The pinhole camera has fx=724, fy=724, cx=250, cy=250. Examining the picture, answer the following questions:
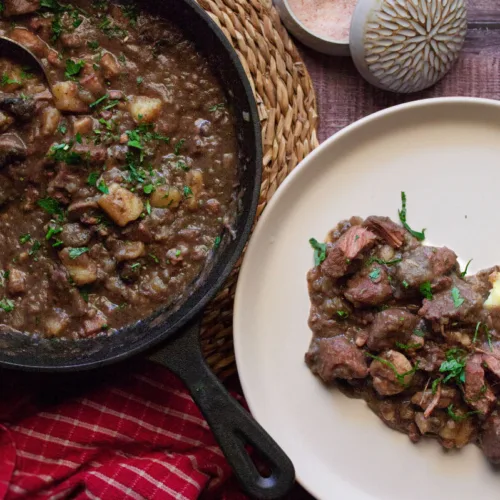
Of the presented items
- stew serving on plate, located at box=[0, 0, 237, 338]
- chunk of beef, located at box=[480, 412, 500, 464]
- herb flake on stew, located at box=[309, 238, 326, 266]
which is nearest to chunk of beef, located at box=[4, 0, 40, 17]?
stew serving on plate, located at box=[0, 0, 237, 338]

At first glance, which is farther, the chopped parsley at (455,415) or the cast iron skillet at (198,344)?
the chopped parsley at (455,415)

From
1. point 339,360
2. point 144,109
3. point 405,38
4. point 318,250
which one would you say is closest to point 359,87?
point 405,38

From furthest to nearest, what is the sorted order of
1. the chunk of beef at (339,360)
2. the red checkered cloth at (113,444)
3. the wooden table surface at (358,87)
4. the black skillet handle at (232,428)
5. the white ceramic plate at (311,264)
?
1. the wooden table surface at (358,87)
2. the red checkered cloth at (113,444)
3. the white ceramic plate at (311,264)
4. the chunk of beef at (339,360)
5. the black skillet handle at (232,428)

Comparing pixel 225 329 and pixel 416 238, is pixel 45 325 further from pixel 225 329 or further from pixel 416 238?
pixel 416 238

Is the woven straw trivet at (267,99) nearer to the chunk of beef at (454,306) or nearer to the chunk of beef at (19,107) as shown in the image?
the chunk of beef at (454,306)

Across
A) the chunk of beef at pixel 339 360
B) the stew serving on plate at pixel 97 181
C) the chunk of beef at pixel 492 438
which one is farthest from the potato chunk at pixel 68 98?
the chunk of beef at pixel 492 438

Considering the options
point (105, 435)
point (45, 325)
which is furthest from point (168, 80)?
point (105, 435)

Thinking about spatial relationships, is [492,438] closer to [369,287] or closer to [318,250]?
[369,287]
